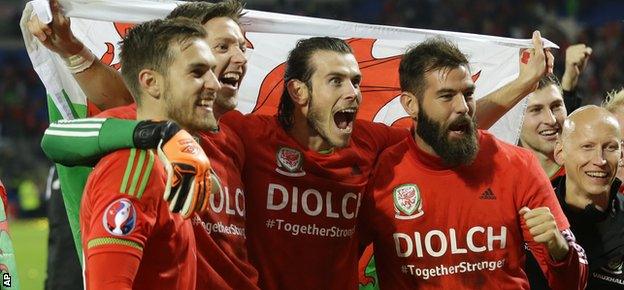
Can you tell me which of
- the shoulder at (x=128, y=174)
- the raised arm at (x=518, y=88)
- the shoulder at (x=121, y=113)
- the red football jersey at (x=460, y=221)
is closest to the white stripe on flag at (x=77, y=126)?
the shoulder at (x=128, y=174)

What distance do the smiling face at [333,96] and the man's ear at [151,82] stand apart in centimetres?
105

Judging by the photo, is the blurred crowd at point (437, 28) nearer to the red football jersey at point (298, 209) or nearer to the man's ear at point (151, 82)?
the red football jersey at point (298, 209)

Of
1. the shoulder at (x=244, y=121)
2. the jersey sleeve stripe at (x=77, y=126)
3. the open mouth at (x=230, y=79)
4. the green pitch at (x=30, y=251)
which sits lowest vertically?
the green pitch at (x=30, y=251)

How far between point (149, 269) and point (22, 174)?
846 inches

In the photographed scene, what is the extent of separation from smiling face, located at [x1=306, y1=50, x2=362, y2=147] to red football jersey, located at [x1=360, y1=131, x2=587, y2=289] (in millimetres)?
289

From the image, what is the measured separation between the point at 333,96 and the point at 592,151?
1299 millimetres

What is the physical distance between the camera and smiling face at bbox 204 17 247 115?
4.14 m

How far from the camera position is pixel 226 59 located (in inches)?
164

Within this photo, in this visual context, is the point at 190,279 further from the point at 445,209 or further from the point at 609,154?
the point at 609,154

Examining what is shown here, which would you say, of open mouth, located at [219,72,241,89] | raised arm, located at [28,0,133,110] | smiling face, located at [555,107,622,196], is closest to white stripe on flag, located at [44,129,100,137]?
raised arm, located at [28,0,133,110]

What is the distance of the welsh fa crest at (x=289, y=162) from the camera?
14.2ft

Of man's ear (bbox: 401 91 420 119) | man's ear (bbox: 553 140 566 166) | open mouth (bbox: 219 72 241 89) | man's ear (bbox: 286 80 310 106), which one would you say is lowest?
man's ear (bbox: 553 140 566 166)

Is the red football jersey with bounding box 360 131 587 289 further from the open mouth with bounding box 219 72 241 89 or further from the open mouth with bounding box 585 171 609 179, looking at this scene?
the open mouth with bounding box 219 72 241 89

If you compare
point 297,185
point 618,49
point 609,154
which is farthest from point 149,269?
point 618,49
